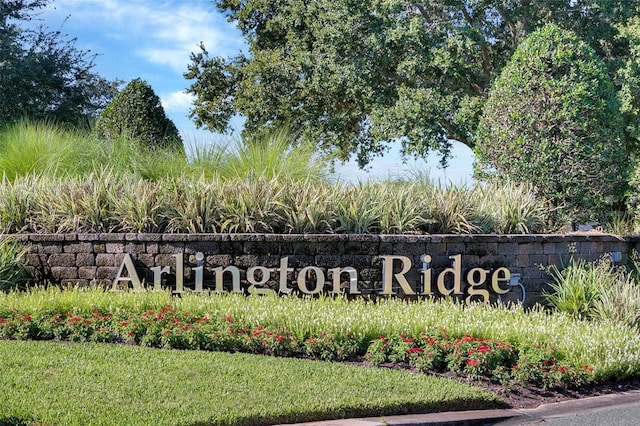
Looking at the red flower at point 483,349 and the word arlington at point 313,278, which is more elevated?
the word arlington at point 313,278

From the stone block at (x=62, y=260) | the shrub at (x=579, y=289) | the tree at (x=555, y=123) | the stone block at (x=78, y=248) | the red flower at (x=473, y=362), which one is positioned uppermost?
the tree at (x=555, y=123)

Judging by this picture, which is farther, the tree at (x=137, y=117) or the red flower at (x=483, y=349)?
the tree at (x=137, y=117)

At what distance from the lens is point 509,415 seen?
5.48 meters

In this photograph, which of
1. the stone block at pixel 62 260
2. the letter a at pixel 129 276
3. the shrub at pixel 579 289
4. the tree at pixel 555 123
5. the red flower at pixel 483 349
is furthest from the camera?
the tree at pixel 555 123

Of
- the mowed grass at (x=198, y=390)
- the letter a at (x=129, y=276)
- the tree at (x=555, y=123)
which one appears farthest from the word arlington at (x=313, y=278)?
the tree at (x=555, y=123)

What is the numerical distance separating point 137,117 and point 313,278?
7876mm

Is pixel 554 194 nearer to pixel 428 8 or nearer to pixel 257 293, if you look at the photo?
pixel 257 293

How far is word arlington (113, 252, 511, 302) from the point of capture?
8.59 meters

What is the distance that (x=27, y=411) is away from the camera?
190 inches

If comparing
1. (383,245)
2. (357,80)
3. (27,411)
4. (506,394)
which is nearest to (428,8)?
(357,80)

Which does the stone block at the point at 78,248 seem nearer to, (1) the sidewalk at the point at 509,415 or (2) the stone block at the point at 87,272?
(2) the stone block at the point at 87,272

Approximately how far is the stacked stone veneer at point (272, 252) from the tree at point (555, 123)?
1.88 meters

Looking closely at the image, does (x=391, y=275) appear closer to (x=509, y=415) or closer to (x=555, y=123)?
(x=509, y=415)

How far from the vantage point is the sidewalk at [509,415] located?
5.00m
